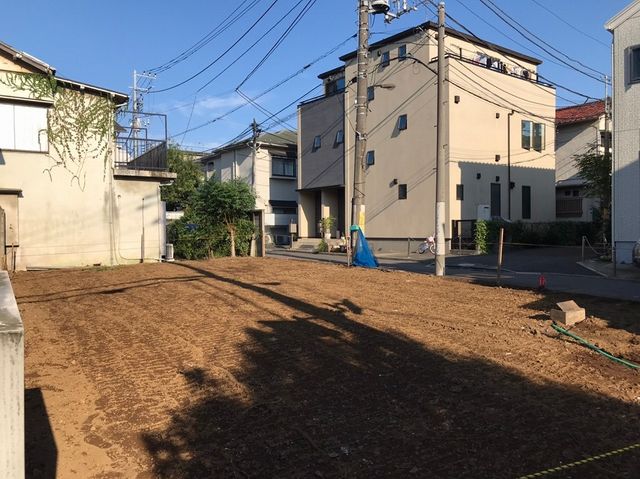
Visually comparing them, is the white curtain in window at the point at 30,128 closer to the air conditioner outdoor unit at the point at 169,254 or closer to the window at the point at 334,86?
the air conditioner outdoor unit at the point at 169,254

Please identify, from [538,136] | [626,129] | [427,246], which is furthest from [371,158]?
[626,129]

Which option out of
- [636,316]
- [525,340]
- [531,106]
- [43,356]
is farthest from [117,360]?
[531,106]

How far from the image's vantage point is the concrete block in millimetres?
7352

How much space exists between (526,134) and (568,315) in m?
23.1

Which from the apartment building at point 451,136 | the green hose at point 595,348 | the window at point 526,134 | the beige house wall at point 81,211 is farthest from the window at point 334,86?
the green hose at point 595,348

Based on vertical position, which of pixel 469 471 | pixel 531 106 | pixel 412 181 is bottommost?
pixel 469 471

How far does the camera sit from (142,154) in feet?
61.5

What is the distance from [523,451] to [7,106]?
17.0 metres

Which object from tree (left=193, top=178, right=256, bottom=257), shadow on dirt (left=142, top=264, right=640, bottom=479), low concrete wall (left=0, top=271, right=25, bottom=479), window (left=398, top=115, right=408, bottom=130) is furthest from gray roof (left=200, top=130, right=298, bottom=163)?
low concrete wall (left=0, top=271, right=25, bottom=479)

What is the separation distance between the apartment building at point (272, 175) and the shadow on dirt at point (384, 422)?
103 ft

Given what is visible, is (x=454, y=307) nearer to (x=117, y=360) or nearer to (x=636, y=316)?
(x=636, y=316)

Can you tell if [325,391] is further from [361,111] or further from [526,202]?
[526,202]

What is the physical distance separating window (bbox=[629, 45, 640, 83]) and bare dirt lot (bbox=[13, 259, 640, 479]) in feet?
31.9

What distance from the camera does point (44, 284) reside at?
12.2m
